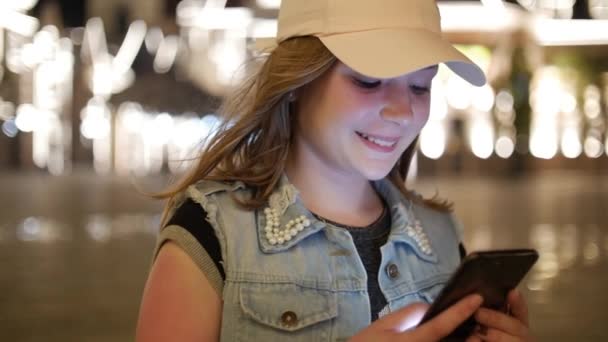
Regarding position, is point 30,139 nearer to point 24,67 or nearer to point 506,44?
point 24,67

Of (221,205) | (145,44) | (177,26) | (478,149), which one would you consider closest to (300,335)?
(221,205)

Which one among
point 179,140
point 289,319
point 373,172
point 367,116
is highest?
point 367,116

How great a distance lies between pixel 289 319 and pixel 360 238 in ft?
0.82

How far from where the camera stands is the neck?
199cm

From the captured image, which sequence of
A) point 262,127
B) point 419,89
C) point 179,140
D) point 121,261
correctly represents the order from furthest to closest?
point 179,140
point 121,261
point 262,127
point 419,89

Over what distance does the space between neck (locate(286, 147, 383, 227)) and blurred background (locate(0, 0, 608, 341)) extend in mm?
278

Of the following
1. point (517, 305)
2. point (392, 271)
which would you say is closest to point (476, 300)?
point (517, 305)

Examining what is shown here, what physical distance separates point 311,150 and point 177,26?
3737 centimetres

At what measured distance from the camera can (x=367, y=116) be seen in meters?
1.88

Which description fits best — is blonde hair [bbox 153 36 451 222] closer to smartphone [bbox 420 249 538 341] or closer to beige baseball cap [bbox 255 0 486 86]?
beige baseball cap [bbox 255 0 486 86]

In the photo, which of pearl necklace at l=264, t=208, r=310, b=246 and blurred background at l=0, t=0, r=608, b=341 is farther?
blurred background at l=0, t=0, r=608, b=341

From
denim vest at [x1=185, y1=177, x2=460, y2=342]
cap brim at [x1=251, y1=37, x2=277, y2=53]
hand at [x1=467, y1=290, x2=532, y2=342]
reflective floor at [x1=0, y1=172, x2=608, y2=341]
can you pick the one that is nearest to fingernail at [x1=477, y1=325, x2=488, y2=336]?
hand at [x1=467, y1=290, x2=532, y2=342]

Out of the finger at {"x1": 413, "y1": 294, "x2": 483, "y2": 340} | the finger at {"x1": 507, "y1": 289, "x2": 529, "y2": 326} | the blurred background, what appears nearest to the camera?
the finger at {"x1": 413, "y1": 294, "x2": 483, "y2": 340}

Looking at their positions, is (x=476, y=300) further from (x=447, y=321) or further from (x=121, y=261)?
(x=121, y=261)
